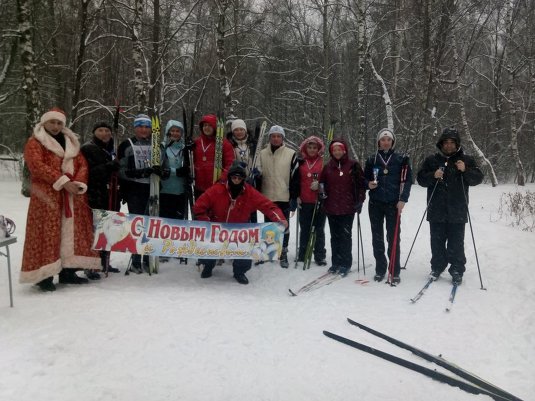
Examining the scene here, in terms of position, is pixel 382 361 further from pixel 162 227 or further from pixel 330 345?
pixel 162 227

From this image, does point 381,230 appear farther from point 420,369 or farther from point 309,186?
point 420,369

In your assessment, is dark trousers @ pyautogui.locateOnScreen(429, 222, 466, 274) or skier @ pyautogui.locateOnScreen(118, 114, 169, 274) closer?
skier @ pyautogui.locateOnScreen(118, 114, 169, 274)

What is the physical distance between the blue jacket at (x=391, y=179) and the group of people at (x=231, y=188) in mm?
14

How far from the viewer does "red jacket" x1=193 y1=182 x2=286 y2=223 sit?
541 cm

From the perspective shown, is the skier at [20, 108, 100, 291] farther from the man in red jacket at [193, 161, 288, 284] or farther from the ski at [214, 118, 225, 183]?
the ski at [214, 118, 225, 183]

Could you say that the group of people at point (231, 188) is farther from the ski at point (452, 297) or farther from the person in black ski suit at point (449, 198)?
the ski at point (452, 297)

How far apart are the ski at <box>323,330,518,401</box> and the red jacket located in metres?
1.94

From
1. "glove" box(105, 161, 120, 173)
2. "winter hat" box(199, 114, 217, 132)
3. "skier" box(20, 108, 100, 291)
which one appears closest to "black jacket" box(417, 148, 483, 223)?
"winter hat" box(199, 114, 217, 132)

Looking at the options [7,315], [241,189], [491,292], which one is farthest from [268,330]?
[491,292]

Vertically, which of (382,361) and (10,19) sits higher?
(10,19)

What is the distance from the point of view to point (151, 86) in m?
11.3

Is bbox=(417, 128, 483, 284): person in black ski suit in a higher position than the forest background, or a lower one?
lower

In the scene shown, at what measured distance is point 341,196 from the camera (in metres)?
5.89

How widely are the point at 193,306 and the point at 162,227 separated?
1176 millimetres
